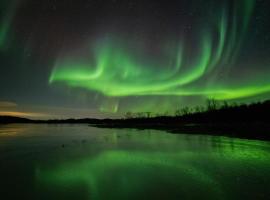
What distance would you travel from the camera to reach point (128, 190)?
1203 centimetres

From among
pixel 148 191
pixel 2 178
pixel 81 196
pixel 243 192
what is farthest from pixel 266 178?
pixel 2 178

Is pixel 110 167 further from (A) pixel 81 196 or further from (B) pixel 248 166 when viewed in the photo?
(B) pixel 248 166

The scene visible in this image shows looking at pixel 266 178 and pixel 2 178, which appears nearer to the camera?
pixel 266 178

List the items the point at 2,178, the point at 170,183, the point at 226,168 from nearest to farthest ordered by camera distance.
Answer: the point at 170,183
the point at 2,178
the point at 226,168

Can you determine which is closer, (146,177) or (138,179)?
(138,179)

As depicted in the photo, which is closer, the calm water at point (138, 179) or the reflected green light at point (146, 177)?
the calm water at point (138, 179)

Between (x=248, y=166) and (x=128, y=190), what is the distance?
10325mm

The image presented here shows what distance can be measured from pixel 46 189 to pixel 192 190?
7725 millimetres

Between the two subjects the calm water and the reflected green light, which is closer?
the calm water

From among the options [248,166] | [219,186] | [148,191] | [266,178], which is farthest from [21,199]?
[248,166]

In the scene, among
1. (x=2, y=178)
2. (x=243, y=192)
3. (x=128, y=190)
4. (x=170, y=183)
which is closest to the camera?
(x=243, y=192)

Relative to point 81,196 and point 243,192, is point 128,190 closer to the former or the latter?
point 81,196

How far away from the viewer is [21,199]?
1055 cm

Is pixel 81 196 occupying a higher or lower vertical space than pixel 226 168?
lower
